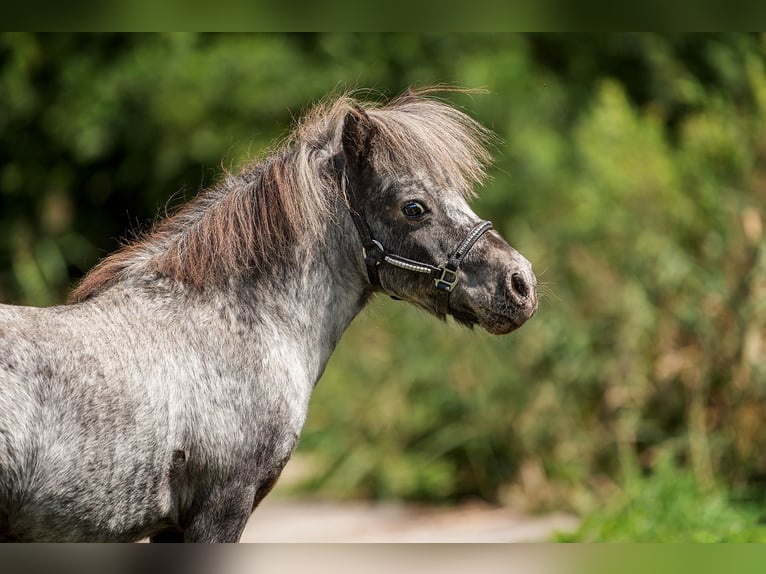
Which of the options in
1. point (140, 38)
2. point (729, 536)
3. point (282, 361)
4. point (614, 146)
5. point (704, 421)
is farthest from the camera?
point (140, 38)

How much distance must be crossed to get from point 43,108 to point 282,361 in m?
10.9

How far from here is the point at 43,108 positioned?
13.1 m

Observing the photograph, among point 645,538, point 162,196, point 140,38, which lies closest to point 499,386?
point 645,538

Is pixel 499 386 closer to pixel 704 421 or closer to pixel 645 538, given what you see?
pixel 704 421

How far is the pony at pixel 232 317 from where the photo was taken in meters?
2.99

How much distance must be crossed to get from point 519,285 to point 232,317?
3.56ft

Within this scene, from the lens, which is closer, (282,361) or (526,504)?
(282,361)

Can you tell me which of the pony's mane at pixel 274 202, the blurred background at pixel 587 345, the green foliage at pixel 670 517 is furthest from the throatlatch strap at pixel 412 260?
the green foliage at pixel 670 517

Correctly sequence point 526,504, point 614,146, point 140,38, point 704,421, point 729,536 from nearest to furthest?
1. point 729,536
2. point 704,421
3. point 526,504
4. point 614,146
5. point 140,38

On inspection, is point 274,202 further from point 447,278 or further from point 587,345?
point 587,345

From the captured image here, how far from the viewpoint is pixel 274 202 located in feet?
11.9

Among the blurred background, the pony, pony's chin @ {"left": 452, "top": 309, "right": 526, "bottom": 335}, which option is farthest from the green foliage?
the pony

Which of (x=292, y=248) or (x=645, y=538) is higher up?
(x=292, y=248)

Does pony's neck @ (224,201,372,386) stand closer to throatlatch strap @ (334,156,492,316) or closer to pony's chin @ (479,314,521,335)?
throatlatch strap @ (334,156,492,316)
